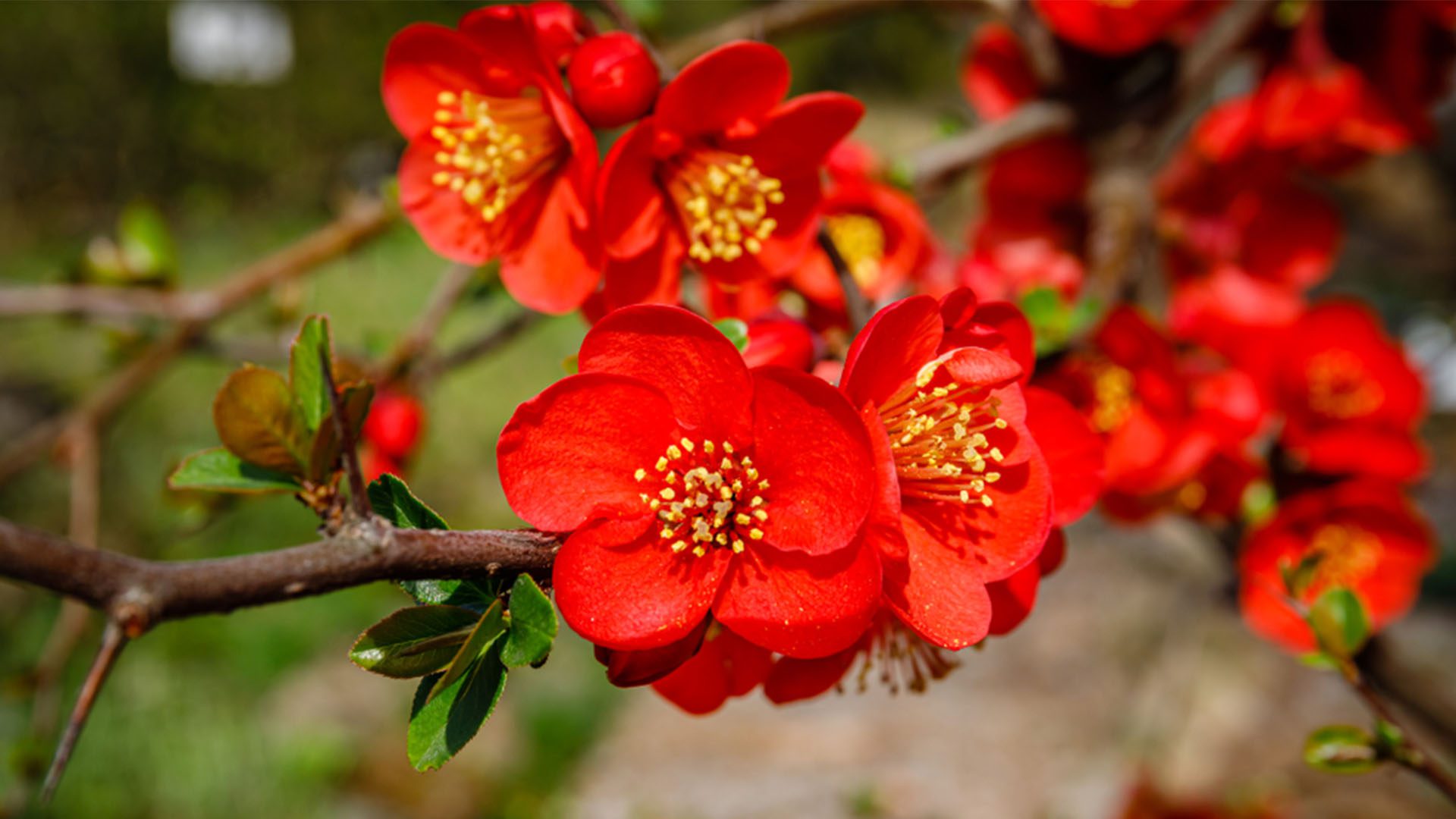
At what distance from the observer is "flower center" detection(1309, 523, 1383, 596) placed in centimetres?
82

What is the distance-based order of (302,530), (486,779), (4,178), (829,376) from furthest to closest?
(4,178)
(302,530)
(486,779)
(829,376)

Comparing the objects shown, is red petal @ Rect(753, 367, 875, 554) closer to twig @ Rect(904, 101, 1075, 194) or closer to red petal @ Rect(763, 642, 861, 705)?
red petal @ Rect(763, 642, 861, 705)

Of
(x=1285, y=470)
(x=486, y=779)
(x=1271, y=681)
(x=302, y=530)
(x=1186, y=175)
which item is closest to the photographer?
(x=1285, y=470)

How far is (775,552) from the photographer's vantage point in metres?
0.42

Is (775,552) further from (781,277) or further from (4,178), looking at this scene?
(4,178)

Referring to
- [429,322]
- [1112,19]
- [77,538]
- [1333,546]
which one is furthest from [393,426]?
[1333,546]

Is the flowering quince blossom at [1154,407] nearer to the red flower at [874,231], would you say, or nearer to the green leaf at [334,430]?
the red flower at [874,231]

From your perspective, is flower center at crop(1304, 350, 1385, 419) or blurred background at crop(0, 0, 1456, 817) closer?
flower center at crop(1304, 350, 1385, 419)

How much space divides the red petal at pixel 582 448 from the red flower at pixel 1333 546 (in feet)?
2.03

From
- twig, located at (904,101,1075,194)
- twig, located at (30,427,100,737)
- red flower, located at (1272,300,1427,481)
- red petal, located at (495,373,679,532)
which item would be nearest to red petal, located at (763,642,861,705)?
red petal, located at (495,373,679,532)

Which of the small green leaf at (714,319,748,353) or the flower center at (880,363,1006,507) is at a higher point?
the small green leaf at (714,319,748,353)

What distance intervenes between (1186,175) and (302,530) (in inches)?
150

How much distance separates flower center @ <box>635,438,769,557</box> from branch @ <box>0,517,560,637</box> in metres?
0.09

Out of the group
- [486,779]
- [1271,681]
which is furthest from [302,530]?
[1271,681]
